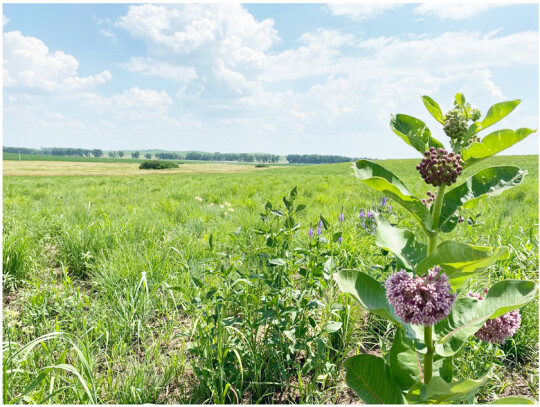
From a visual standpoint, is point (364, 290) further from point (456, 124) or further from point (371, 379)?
point (456, 124)

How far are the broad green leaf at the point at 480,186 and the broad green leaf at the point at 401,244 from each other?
0.18 metres

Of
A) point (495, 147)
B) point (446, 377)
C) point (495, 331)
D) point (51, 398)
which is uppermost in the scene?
point (495, 147)

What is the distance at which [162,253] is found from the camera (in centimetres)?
389

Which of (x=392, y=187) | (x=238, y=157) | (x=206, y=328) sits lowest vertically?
(x=206, y=328)

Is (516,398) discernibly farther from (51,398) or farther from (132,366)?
(51,398)

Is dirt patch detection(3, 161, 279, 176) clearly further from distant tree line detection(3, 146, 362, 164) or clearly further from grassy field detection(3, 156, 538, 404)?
distant tree line detection(3, 146, 362, 164)

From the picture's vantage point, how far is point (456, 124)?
135 cm

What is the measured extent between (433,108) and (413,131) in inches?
4.7

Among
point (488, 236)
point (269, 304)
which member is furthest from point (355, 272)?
point (488, 236)

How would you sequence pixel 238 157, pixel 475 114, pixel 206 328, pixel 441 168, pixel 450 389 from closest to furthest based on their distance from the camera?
pixel 450 389 → pixel 441 168 → pixel 475 114 → pixel 206 328 → pixel 238 157

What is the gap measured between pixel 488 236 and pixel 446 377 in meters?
3.34

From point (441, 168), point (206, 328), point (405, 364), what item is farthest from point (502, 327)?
point (206, 328)

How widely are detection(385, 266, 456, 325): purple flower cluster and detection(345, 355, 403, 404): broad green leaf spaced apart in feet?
1.57

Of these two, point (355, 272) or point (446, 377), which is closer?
point (355, 272)
